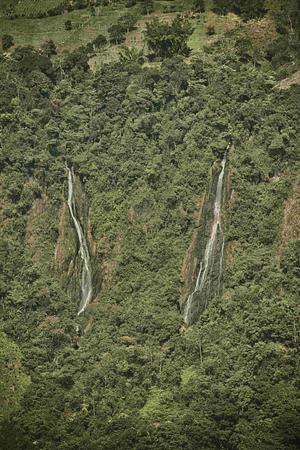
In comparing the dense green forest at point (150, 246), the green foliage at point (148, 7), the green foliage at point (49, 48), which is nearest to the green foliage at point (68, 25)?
the green foliage at point (49, 48)

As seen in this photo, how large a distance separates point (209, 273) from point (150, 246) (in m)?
4.33

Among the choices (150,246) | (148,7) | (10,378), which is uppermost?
(148,7)

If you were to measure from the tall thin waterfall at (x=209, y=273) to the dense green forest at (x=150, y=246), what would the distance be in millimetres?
541

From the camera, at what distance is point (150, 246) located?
238 ft

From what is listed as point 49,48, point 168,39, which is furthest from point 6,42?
point 168,39

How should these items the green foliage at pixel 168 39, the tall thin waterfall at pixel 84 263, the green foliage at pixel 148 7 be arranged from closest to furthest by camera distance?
the tall thin waterfall at pixel 84 263, the green foliage at pixel 168 39, the green foliage at pixel 148 7

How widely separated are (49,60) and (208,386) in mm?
31870

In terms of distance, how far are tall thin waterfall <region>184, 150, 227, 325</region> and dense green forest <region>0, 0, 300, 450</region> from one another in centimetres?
54

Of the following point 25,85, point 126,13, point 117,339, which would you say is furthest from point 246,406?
point 126,13

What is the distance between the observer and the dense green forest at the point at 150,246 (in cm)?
6425

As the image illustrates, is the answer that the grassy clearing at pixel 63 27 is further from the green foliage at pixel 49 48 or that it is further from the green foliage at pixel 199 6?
the green foliage at pixel 199 6

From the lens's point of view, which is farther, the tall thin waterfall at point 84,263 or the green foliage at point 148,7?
the green foliage at point 148,7

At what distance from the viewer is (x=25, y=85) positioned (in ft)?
269

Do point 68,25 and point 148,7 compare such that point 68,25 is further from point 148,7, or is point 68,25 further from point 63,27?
point 148,7
